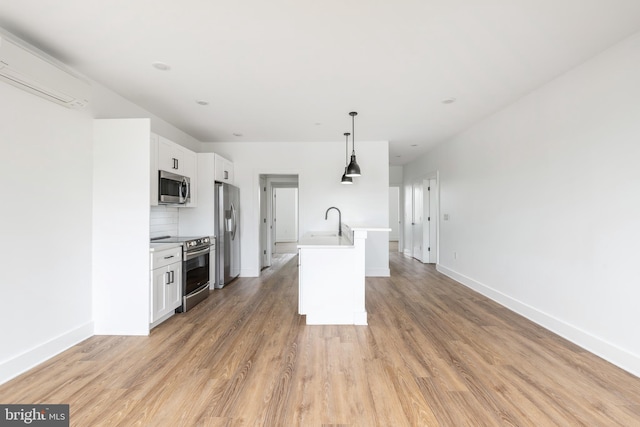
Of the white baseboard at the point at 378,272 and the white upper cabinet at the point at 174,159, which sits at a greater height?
the white upper cabinet at the point at 174,159

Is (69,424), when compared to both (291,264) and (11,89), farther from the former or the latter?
(291,264)

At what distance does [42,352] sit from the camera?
2.36 metres

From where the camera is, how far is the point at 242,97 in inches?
135

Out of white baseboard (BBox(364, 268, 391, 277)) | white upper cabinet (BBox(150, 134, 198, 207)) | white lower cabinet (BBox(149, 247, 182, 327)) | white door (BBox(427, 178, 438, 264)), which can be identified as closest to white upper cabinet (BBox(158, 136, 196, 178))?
white upper cabinet (BBox(150, 134, 198, 207))

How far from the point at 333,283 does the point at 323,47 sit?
228 cm

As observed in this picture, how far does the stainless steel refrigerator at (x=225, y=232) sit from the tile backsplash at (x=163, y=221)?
0.60 metres

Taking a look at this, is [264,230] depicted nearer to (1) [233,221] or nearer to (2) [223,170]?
(1) [233,221]

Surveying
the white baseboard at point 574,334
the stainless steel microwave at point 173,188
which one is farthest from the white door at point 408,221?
the stainless steel microwave at point 173,188

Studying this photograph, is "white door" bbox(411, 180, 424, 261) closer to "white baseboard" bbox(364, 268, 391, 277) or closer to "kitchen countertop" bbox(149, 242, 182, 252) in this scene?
"white baseboard" bbox(364, 268, 391, 277)

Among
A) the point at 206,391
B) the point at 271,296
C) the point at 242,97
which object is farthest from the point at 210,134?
the point at 206,391

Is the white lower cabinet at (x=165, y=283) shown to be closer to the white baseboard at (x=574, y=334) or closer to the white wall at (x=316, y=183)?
the white wall at (x=316, y=183)

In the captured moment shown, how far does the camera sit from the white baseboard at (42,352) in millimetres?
2096

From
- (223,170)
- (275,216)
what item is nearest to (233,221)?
(223,170)

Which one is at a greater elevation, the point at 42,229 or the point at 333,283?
the point at 42,229
